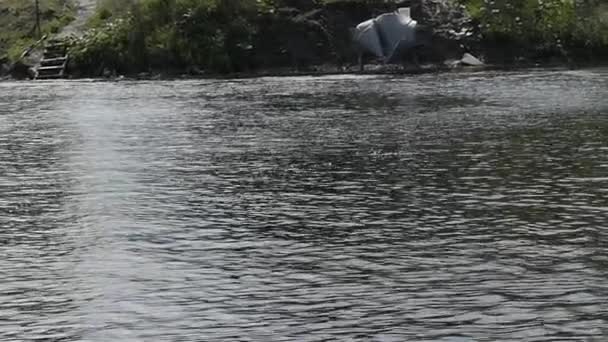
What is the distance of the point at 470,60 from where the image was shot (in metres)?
75.1

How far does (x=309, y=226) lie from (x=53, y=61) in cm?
5565

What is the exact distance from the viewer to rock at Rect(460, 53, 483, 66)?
245ft

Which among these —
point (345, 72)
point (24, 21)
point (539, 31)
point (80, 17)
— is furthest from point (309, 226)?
point (24, 21)

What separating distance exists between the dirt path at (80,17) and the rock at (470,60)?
2819cm

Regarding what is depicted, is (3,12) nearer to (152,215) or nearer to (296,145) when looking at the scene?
(296,145)

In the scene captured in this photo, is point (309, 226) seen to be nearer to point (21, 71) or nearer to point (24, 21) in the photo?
point (21, 71)

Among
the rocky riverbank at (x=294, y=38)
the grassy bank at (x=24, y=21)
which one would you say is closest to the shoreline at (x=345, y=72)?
the rocky riverbank at (x=294, y=38)

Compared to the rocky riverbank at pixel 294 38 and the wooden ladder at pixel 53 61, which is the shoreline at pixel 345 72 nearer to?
the rocky riverbank at pixel 294 38

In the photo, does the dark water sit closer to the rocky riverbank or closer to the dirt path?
the rocky riverbank

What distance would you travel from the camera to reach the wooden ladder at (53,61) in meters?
74.7

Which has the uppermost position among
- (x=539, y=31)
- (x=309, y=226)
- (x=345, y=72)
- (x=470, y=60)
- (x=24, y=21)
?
(x=24, y=21)

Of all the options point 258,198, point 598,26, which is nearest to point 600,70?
point 598,26

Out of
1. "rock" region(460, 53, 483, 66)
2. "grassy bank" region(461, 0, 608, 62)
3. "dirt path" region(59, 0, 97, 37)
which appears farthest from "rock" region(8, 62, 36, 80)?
"grassy bank" region(461, 0, 608, 62)

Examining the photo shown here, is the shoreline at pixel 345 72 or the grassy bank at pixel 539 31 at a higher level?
the grassy bank at pixel 539 31
